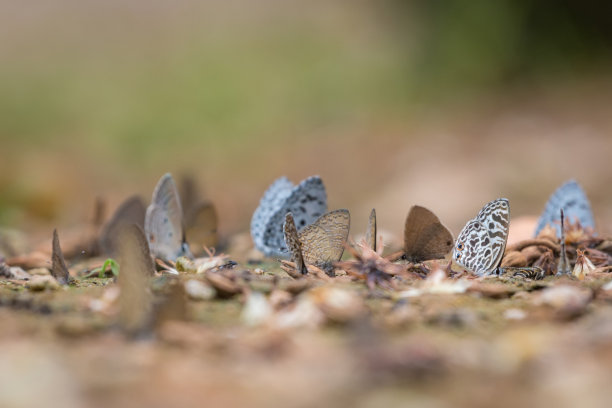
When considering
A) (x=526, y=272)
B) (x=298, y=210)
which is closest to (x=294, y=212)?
(x=298, y=210)

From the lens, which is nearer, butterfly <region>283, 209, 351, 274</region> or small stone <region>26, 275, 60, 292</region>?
small stone <region>26, 275, 60, 292</region>

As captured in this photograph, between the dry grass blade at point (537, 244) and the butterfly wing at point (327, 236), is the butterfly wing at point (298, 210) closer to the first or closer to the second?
the butterfly wing at point (327, 236)

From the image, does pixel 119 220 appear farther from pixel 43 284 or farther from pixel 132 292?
pixel 132 292

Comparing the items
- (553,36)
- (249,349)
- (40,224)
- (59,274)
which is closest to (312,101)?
(553,36)

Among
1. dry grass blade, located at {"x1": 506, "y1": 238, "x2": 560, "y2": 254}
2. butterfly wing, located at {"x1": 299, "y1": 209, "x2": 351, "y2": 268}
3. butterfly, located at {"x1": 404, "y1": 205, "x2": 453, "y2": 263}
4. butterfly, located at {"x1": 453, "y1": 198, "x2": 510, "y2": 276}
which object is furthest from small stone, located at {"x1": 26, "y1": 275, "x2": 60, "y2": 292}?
dry grass blade, located at {"x1": 506, "y1": 238, "x2": 560, "y2": 254}

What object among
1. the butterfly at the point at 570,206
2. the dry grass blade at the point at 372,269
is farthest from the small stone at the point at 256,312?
the butterfly at the point at 570,206

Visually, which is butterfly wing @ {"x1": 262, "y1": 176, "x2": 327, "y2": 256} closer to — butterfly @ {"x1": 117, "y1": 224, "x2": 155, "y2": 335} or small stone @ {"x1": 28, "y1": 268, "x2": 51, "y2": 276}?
small stone @ {"x1": 28, "y1": 268, "x2": 51, "y2": 276}
